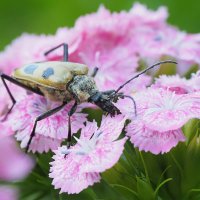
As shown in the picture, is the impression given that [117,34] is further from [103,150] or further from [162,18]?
[103,150]

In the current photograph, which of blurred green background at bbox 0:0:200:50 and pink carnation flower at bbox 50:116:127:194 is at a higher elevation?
blurred green background at bbox 0:0:200:50

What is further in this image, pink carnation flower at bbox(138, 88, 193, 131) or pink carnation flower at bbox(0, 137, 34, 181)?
pink carnation flower at bbox(0, 137, 34, 181)

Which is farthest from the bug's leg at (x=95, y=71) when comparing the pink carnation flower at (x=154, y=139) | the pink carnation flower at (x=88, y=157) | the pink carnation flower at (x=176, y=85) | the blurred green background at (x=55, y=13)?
the blurred green background at (x=55, y=13)

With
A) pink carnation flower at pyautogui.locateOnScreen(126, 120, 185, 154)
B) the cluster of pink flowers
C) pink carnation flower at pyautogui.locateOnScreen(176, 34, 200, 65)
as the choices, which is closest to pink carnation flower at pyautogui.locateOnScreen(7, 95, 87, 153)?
the cluster of pink flowers

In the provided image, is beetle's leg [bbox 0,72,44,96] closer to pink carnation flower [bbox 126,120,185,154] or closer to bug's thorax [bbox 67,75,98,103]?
bug's thorax [bbox 67,75,98,103]

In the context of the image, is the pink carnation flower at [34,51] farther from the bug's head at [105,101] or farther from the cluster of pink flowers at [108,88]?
the bug's head at [105,101]

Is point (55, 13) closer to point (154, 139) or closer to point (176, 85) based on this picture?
point (176, 85)

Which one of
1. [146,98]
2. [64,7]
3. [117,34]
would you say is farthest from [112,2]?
[146,98]
